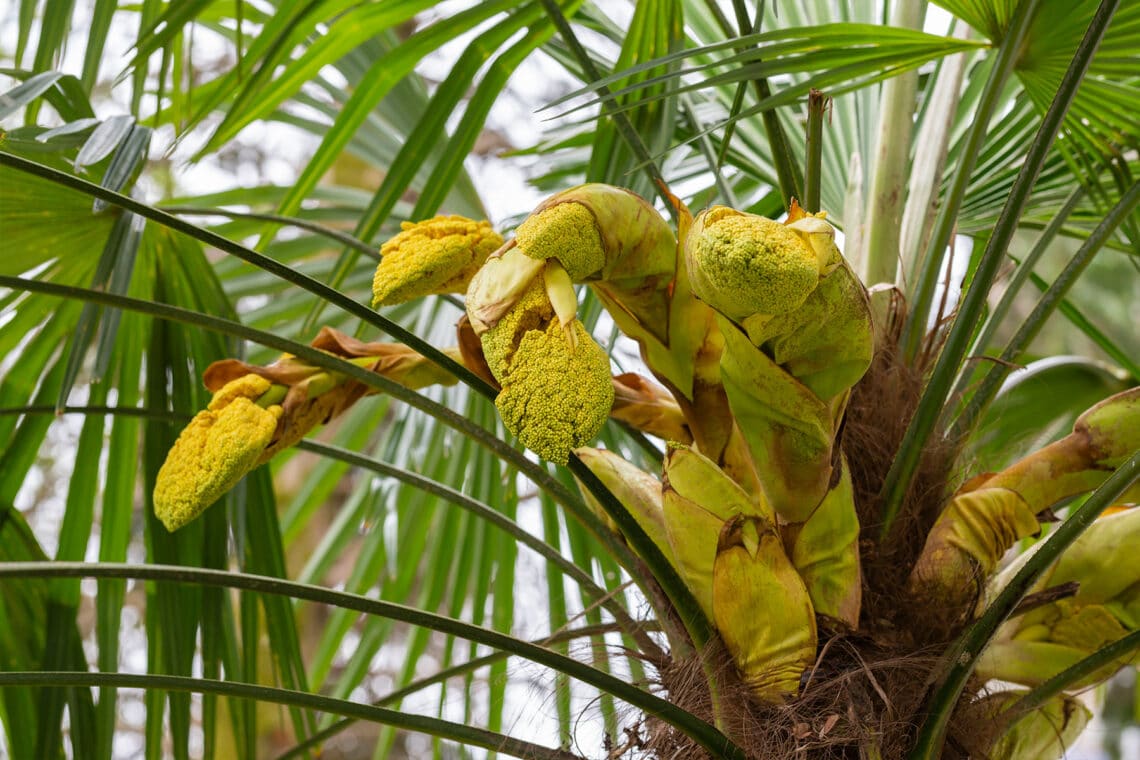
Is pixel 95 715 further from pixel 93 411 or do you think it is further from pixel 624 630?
pixel 624 630

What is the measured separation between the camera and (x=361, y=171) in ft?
16.7

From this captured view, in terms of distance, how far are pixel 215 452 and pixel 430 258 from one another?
0.22 m

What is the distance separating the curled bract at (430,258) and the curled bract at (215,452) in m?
0.15

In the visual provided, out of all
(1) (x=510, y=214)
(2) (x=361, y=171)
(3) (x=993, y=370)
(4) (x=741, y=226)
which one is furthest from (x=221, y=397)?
(2) (x=361, y=171)

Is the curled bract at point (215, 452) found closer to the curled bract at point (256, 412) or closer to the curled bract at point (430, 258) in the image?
the curled bract at point (256, 412)

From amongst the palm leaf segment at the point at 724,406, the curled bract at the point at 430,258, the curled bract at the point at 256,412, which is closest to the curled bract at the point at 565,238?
the palm leaf segment at the point at 724,406

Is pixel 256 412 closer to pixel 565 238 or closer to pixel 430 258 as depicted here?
pixel 430 258

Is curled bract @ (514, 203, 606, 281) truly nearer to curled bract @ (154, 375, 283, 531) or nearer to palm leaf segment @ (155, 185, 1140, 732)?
palm leaf segment @ (155, 185, 1140, 732)

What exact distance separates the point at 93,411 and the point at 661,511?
0.55 metres

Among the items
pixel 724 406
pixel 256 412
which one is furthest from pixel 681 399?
pixel 256 412

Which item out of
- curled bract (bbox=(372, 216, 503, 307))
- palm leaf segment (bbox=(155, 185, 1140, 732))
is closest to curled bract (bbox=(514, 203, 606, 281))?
palm leaf segment (bbox=(155, 185, 1140, 732))

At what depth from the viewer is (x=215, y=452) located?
84 centimetres

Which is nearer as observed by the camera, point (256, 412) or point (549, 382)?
point (549, 382)

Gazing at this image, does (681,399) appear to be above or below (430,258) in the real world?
below
